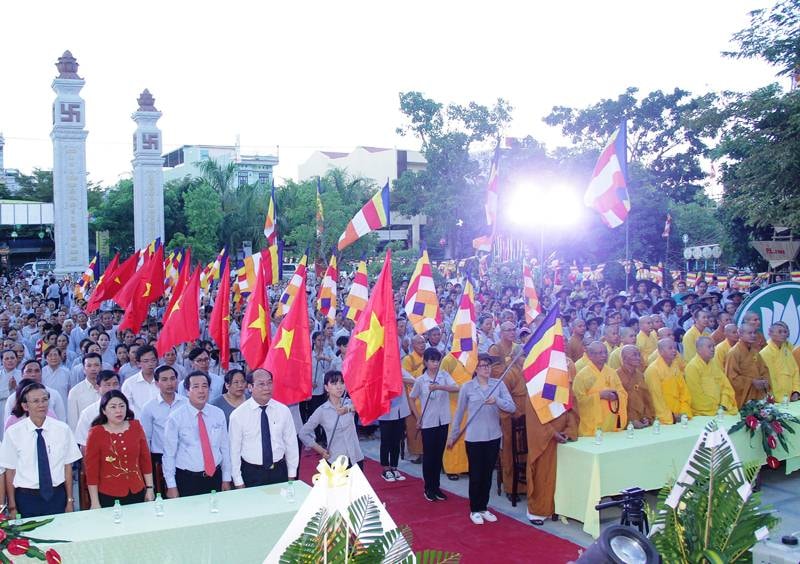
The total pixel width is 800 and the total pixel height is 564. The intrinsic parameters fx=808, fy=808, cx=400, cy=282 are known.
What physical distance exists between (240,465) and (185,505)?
0.82 meters

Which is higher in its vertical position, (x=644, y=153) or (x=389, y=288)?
(x=644, y=153)

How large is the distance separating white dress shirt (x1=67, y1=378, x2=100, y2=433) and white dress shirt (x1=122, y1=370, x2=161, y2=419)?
0.28 meters

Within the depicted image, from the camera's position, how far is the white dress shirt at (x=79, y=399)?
7598mm

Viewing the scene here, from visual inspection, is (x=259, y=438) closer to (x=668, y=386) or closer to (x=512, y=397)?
(x=512, y=397)

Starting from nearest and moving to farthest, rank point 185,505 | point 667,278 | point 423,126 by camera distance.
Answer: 1. point 185,505
2. point 667,278
3. point 423,126

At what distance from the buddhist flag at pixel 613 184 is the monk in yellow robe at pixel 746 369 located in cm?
236

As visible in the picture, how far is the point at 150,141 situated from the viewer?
3253 cm

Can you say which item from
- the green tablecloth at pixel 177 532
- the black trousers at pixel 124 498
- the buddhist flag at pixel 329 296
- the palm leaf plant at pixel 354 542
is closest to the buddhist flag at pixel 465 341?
the buddhist flag at pixel 329 296

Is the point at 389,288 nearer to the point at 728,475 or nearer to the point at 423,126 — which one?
the point at 728,475

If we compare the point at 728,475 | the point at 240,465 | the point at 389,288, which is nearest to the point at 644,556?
the point at 728,475

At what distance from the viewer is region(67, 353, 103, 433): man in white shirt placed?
7.60m

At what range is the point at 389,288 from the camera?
7.15 metres

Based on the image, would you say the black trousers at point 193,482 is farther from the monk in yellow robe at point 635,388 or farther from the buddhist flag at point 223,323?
the monk in yellow robe at point 635,388

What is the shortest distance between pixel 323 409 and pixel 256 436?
2.92ft
